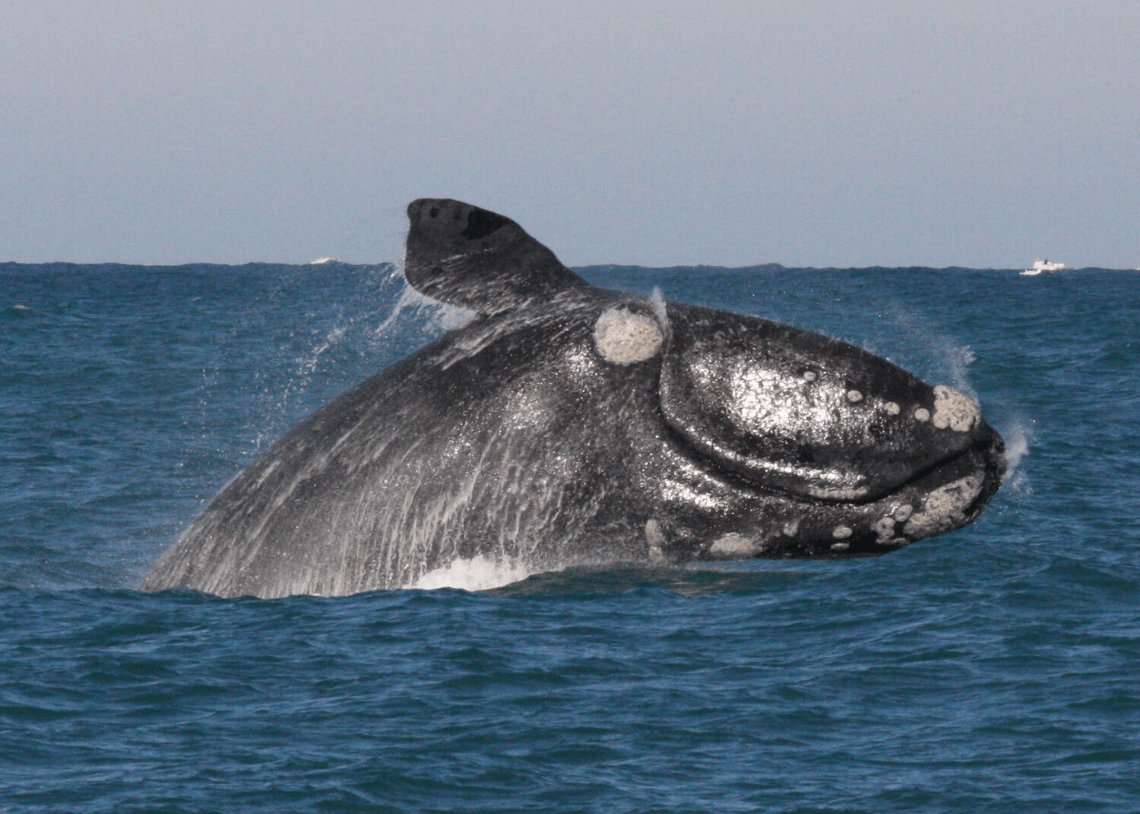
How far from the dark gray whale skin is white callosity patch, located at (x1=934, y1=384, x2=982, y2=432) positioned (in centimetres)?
1

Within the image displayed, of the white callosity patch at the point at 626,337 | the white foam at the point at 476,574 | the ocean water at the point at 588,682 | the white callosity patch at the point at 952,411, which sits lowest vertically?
the ocean water at the point at 588,682

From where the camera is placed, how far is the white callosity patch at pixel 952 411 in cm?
930

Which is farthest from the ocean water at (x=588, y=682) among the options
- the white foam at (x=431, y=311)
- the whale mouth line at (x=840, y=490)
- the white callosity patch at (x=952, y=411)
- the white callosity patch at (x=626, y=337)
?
the white callosity patch at (x=952, y=411)

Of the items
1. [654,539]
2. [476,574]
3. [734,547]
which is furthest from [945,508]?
[476,574]

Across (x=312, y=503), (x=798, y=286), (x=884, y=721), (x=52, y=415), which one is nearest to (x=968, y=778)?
(x=884, y=721)

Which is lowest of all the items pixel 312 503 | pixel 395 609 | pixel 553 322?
pixel 395 609

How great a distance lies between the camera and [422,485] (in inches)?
399

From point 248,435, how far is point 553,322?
715 inches

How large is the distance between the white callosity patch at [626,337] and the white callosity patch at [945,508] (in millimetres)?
2088

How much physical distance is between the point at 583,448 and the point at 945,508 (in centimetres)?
247

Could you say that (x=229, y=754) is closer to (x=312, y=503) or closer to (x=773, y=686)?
(x=312, y=503)

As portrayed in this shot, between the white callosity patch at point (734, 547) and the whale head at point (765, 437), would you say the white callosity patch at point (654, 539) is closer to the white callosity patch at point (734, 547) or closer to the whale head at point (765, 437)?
the whale head at point (765, 437)

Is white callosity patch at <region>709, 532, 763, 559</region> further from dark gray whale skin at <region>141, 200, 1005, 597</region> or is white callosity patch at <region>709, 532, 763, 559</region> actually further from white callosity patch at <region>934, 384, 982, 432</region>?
white callosity patch at <region>934, 384, 982, 432</region>

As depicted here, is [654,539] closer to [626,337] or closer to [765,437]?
[765,437]
